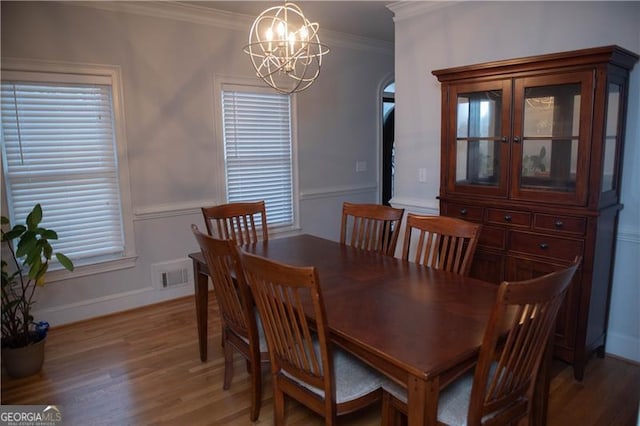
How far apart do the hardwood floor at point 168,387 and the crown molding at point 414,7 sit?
9.01 feet

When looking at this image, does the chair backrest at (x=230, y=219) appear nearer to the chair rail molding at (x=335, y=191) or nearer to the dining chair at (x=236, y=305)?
the dining chair at (x=236, y=305)

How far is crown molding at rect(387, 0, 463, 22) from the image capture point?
3.42 m

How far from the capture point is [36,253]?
8.86 ft

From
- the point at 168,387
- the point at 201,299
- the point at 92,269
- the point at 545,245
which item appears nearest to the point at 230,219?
the point at 201,299

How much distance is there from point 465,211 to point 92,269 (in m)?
2.96

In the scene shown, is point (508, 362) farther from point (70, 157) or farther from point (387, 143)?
point (387, 143)

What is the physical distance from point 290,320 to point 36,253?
6.25 feet

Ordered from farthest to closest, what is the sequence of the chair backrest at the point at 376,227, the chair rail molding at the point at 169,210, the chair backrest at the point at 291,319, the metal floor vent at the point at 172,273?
the metal floor vent at the point at 172,273 < the chair rail molding at the point at 169,210 < the chair backrest at the point at 376,227 < the chair backrest at the point at 291,319

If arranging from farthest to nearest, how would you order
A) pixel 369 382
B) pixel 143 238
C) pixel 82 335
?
1. pixel 143 238
2. pixel 82 335
3. pixel 369 382

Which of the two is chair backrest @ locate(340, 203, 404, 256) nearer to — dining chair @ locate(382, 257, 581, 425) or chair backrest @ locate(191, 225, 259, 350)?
chair backrest @ locate(191, 225, 259, 350)

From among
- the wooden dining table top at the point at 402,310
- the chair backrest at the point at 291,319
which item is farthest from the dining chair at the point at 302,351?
the wooden dining table top at the point at 402,310

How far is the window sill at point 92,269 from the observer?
3.40m

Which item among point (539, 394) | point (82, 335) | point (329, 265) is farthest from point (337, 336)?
point (82, 335)

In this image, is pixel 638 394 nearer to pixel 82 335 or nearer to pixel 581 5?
pixel 581 5
